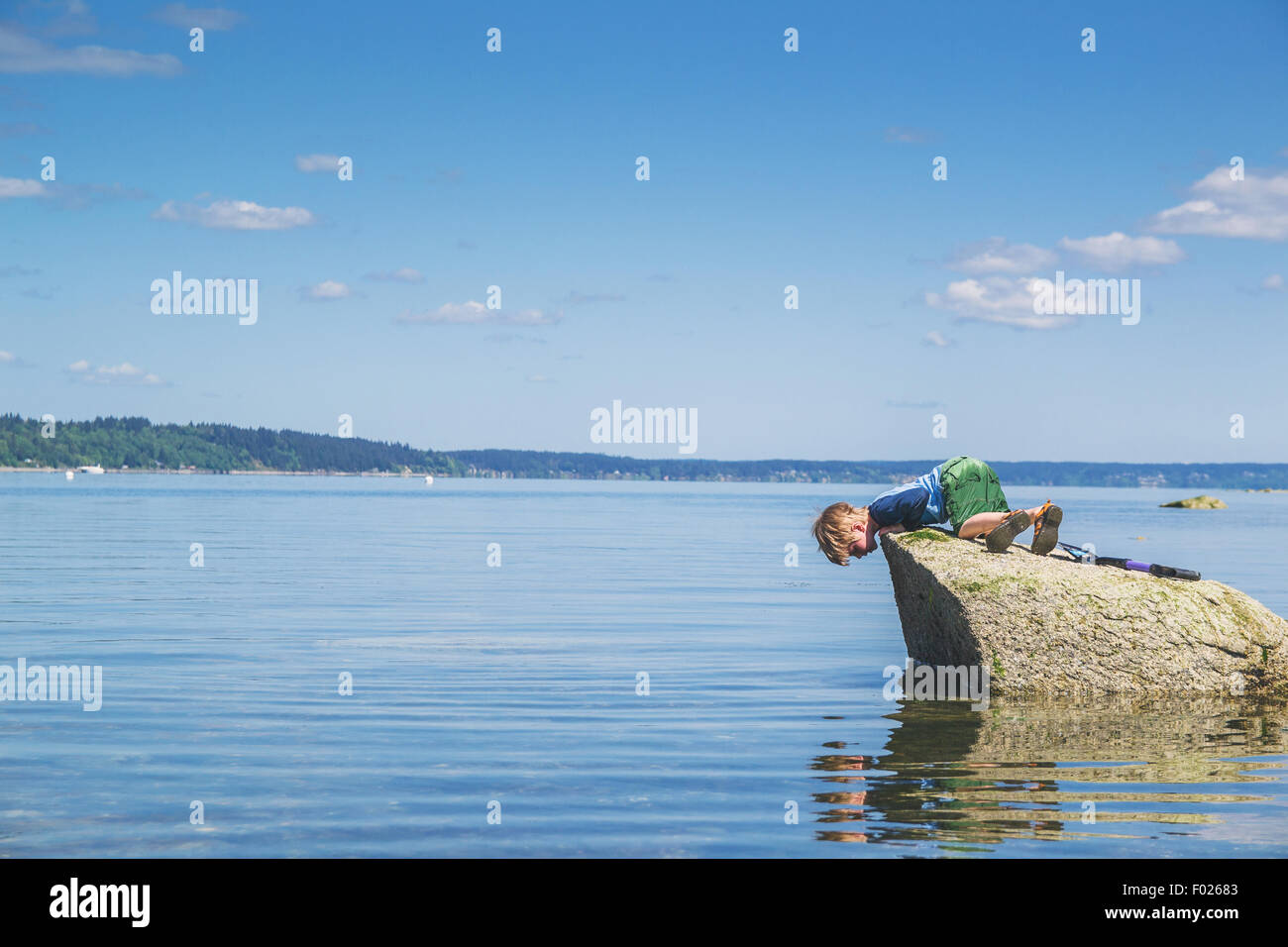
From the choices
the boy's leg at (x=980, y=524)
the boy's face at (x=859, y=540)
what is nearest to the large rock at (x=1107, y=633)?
the boy's leg at (x=980, y=524)

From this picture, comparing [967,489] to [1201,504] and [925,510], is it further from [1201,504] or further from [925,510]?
[1201,504]

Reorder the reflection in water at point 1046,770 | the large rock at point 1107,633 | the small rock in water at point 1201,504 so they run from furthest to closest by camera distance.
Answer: the small rock in water at point 1201,504 < the large rock at point 1107,633 < the reflection in water at point 1046,770

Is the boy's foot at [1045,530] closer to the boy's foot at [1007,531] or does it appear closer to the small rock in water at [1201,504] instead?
the boy's foot at [1007,531]

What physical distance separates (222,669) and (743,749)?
24.2ft

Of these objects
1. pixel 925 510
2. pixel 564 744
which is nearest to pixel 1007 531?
pixel 925 510

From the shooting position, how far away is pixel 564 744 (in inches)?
426

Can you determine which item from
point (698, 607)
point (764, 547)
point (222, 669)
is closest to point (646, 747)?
point (222, 669)

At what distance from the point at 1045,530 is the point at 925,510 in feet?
5.47

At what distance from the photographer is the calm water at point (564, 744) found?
7.83 metres

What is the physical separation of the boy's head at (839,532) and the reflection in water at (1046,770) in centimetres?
220

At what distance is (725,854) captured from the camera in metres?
7.38

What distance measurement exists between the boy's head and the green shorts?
1092mm
